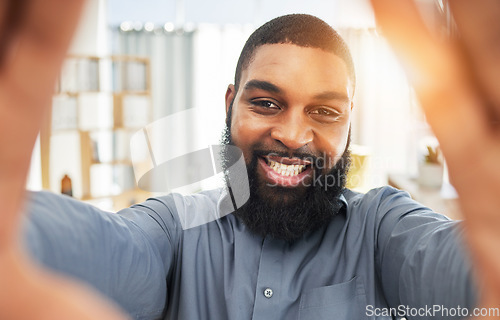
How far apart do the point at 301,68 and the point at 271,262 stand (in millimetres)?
391

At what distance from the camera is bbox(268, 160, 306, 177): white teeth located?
0.81 meters

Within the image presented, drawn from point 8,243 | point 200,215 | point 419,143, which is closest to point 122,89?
point 419,143

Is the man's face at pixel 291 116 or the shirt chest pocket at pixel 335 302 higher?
the man's face at pixel 291 116

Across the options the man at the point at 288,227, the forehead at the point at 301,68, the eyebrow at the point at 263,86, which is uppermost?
the forehead at the point at 301,68

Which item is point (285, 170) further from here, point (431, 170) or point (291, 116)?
point (431, 170)

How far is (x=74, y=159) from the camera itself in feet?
10.9

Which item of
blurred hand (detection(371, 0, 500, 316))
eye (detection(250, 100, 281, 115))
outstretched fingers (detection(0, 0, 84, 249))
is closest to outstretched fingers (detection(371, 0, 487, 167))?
→ blurred hand (detection(371, 0, 500, 316))

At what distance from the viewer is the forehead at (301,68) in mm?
742

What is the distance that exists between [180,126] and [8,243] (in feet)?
12.0

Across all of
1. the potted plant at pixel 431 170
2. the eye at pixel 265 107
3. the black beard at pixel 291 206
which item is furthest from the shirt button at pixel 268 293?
the potted plant at pixel 431 170

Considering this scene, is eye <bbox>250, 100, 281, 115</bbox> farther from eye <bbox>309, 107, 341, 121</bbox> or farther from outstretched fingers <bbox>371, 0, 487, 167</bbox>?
outstretched fingers <bbox>371, 0, 487, 167</bbox>

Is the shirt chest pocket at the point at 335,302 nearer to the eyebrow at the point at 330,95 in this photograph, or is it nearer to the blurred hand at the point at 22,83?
the eyebrow at the point at 330,95

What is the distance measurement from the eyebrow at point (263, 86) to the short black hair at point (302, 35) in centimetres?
7

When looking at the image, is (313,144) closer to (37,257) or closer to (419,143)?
(37,257)
